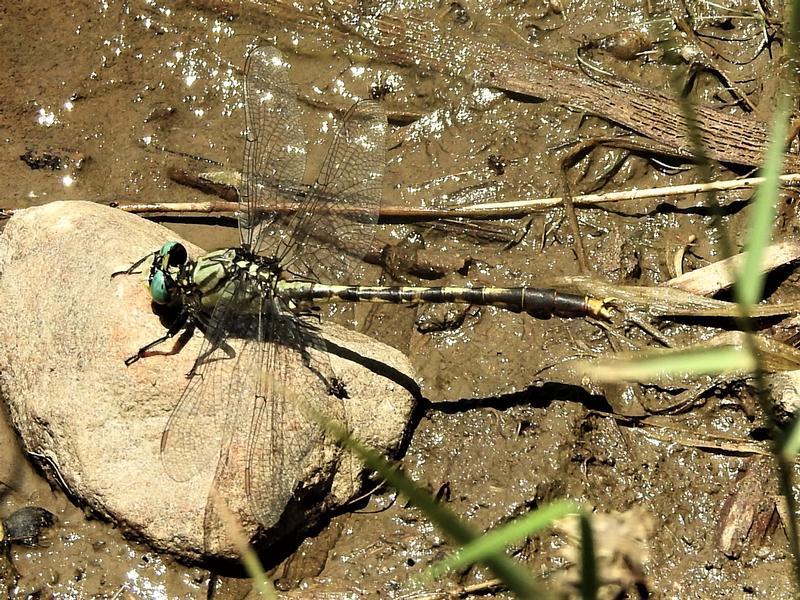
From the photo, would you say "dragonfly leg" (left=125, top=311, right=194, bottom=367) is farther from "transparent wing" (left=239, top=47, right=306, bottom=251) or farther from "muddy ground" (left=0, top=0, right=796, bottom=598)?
"muddy ground" (left=0, top=0, right=796, bottom=598)

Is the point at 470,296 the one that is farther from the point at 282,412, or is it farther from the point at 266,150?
the point at 266,150

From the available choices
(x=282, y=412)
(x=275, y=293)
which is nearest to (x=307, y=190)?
(x=275, y=293)

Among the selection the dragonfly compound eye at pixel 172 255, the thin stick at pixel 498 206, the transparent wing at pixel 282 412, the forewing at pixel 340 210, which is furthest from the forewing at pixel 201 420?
the thin stick at pixel 498 206

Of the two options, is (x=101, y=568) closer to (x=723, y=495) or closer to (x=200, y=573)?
(x=200, y=573)

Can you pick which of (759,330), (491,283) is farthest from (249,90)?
(759,330)

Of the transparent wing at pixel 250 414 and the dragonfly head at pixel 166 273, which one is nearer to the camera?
the transparent wing at pixel 250 414

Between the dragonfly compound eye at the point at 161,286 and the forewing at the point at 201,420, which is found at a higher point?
the dragonfly compound eye at the point at 161,286

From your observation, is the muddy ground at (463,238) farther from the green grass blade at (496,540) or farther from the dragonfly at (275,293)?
the green grass blade at (496,540)

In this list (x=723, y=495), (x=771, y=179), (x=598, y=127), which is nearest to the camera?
(x=771, y=179)
